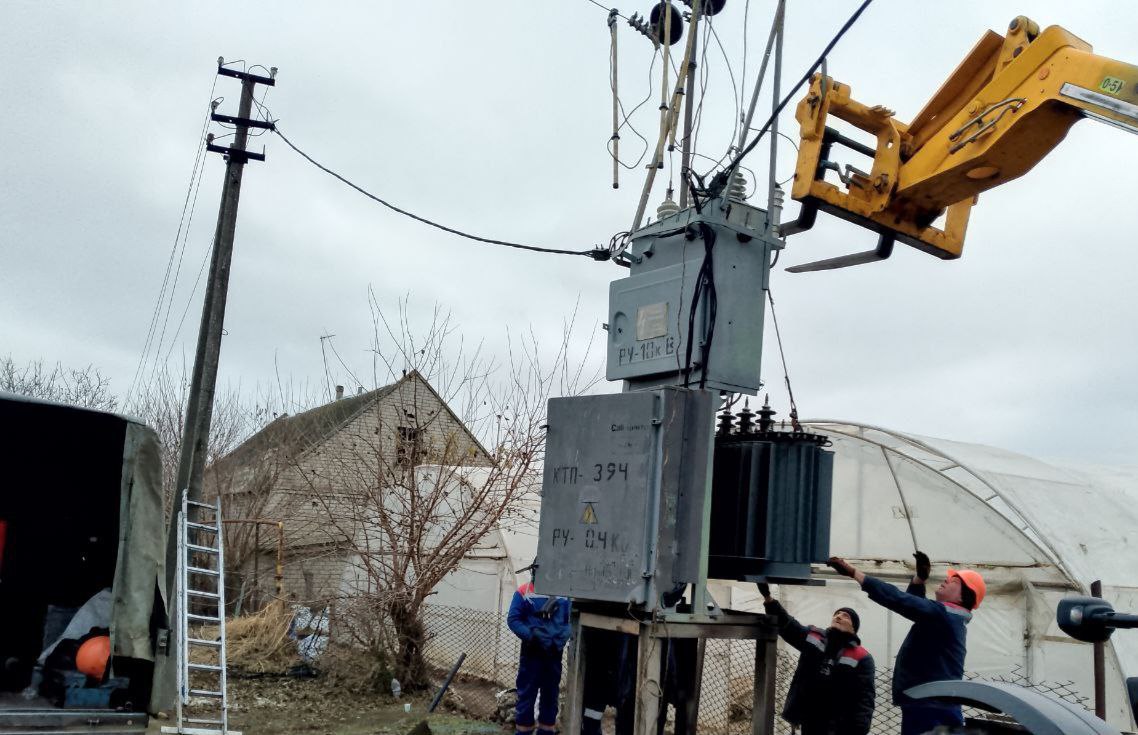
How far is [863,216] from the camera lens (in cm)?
638

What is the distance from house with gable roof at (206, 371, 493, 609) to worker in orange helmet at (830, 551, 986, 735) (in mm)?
7569

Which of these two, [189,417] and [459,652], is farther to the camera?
[459,652]

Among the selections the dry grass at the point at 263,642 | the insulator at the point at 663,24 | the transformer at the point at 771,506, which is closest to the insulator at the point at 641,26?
the insulator at the point at 663,24

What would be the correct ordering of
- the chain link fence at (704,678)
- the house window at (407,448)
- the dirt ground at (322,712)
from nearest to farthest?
the chain link fence at (704,678)
the dirt ground at (322,712)
the house window at (407,448)

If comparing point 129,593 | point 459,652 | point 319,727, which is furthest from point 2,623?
point 459,652

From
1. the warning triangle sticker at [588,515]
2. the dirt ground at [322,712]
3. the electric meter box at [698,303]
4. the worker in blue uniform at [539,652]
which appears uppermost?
the electric meter box at [698,303]

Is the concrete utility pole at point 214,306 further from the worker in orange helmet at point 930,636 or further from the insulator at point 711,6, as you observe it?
the worker in orange helmet at point 930,636

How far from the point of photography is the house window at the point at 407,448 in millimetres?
13750

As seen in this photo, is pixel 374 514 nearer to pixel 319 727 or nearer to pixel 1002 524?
pixel 319 727

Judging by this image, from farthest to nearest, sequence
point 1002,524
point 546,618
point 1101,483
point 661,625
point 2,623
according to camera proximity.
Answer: point 1101,483 → point 1002,524 → point 546,618 → point 2,623 → point 661,625

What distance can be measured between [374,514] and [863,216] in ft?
Answer: 32.0

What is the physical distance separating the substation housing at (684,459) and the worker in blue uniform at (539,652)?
3.74 metres

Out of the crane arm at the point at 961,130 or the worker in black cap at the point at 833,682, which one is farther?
the worker in black cap at the point at 833,682

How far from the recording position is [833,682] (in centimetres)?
712
